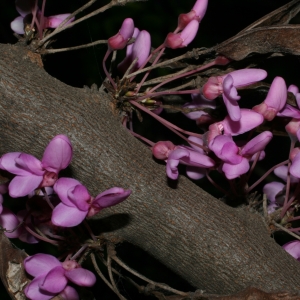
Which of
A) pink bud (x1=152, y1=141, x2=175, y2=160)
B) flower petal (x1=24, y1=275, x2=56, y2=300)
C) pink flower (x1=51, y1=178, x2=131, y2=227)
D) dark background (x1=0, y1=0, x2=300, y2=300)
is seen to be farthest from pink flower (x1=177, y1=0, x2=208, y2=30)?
dark background (x1=0, y1=0, x2=300, y2=300)

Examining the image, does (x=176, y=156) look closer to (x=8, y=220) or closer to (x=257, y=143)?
(x=257, y=143)

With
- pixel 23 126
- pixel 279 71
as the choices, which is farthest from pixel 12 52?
pixel 279 71

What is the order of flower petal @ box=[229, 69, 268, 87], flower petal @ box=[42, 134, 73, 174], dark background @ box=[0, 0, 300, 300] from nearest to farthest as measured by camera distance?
flower petal @ box=[42, 134, 73, 174], flower petal @ box=[229, 69, 268, 87], dark background @ box=[0, 0, 300, 300]

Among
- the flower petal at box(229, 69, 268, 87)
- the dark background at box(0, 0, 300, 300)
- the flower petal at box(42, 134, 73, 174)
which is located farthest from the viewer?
the dark background at box(0, 0, 300, 300)

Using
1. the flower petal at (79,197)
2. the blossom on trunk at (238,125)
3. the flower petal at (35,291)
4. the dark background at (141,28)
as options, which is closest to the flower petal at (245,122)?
the blossom on trunk at (238,125)

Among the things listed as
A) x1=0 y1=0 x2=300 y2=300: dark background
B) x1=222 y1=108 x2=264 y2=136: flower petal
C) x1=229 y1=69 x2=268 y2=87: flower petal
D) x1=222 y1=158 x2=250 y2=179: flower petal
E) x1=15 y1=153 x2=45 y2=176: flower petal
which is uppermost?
x1=229 y1=69 x2=268 y2=87: flower petal

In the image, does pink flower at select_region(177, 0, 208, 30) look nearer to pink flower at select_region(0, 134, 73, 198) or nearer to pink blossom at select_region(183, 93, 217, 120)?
pink blossom at select_region(183, 93, 217, 120)

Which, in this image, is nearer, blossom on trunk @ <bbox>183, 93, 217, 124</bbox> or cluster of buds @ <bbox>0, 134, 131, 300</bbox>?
cluster of buds @ <bbox>0, 134, 131, 300</bbox>

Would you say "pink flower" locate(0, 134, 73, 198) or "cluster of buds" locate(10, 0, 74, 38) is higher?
"cluster of buds" locate(10, 0, 74, 38)
